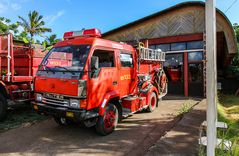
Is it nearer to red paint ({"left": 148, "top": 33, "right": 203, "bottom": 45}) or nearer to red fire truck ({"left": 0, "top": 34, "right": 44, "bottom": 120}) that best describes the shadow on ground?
red fire truck ({"left": 0, "top": 34, "right": 44, "bottom": 120})

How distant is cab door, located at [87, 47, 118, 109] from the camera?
5.26 m

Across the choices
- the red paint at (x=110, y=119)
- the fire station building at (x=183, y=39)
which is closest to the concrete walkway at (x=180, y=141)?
the red paint at (x=110, y=119)

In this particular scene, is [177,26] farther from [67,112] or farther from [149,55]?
[67,112]

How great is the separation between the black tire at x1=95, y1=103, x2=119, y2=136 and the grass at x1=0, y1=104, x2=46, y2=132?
277cm

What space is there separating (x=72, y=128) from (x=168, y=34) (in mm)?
9598

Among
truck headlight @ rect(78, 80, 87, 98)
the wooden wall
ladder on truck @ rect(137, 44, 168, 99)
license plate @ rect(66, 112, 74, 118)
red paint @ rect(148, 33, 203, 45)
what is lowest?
license plate @ rect(66, 112, 74, 118)

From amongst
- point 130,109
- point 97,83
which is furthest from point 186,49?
point 97,83

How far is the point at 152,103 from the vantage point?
880 centimetres

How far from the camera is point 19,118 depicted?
7.52 m

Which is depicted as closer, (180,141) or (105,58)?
(180,141)

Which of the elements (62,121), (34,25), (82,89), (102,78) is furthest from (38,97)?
(34,25)

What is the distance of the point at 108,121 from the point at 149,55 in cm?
356

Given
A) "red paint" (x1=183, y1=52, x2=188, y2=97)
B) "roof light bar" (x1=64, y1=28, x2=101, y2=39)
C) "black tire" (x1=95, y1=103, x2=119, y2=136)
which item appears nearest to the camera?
"black tire" (x1=95, y1=103, x2=119, y2=136)

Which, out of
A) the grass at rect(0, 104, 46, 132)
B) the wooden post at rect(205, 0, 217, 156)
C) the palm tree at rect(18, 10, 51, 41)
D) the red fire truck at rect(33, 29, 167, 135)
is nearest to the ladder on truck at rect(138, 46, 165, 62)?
the red fire truck at rect(33, 29, 167, 135)
